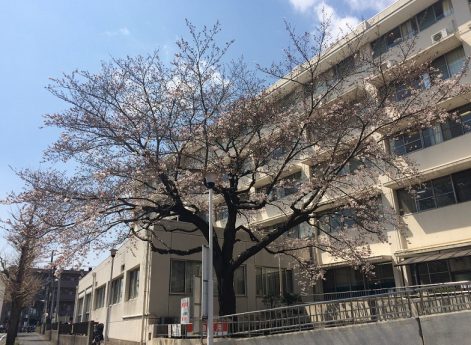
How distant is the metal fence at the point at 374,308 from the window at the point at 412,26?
1591 cm

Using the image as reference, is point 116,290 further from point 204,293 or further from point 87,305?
point 204,293

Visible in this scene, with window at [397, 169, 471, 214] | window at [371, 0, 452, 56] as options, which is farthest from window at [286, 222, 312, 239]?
window at [371, 0, 452, 56]

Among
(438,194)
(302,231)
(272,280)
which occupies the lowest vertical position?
(272,280)

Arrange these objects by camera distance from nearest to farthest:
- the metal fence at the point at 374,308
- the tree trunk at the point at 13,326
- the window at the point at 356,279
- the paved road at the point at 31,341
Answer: the metal fence at the point at 374,308, the window at the point at 356,279, the tree trunk at the point at 13,326, the paved road at the point at 31,341

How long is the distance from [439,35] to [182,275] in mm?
18699

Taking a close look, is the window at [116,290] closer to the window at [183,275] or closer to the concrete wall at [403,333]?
the window at [183,275]

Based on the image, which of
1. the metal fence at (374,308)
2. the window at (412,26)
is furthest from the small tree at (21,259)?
the window at (412,26)

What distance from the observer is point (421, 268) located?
72.2 feet

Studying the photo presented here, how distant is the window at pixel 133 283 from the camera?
23.8 metres

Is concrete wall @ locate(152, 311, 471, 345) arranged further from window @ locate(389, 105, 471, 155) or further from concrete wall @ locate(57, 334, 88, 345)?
concrete wall @ locate(57, 334, 88, 345)

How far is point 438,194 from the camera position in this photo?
2223 centimetres

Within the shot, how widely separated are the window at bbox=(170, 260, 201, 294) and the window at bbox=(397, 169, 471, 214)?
1173 cm

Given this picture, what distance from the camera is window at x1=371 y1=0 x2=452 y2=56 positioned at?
78.7ft

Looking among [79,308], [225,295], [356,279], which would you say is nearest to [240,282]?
[356,279]
